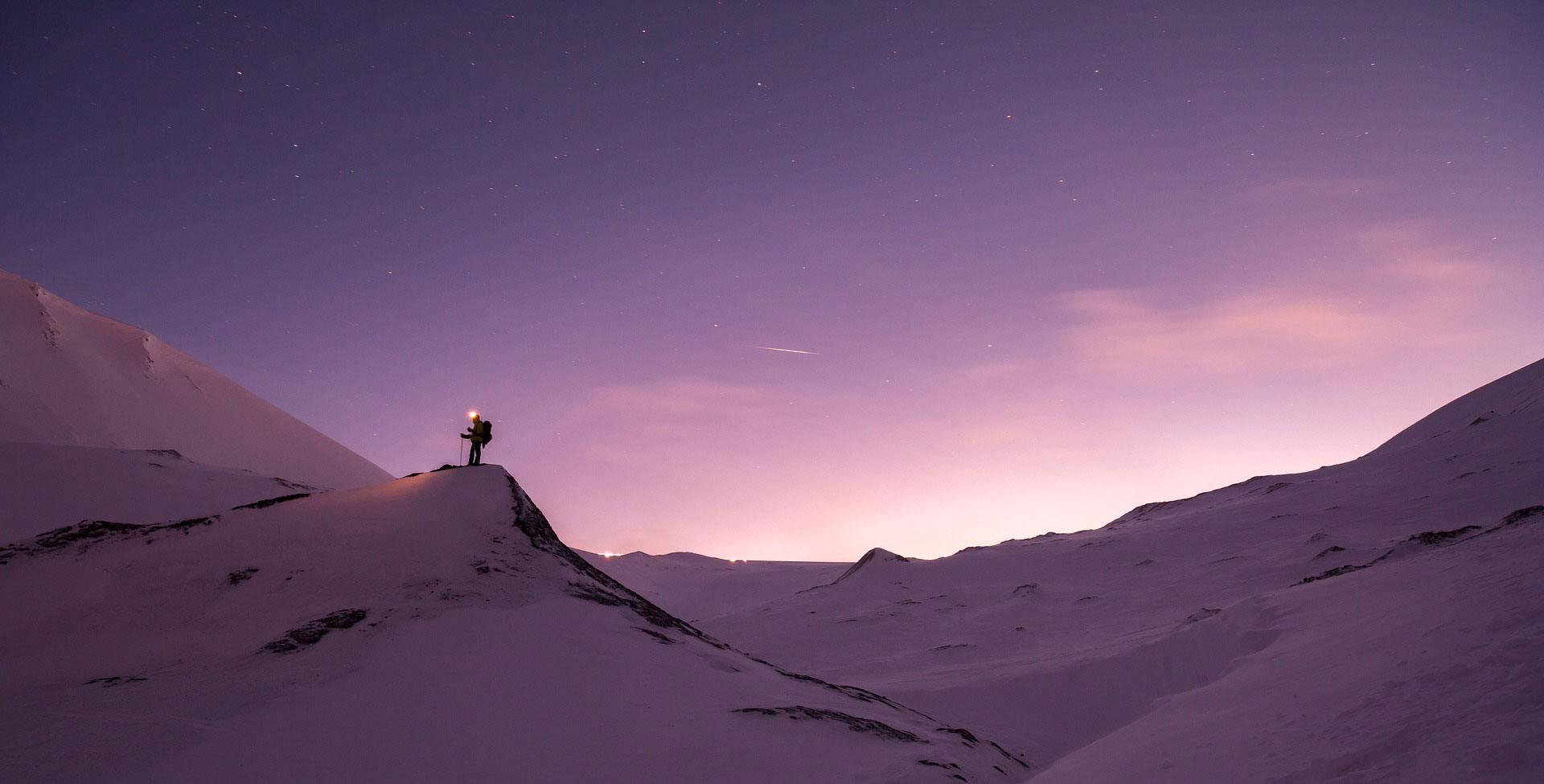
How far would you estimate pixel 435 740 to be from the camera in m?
6.55

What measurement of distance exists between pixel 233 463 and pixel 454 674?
40712 mm

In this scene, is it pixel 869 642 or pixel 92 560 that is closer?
pixel 92 560

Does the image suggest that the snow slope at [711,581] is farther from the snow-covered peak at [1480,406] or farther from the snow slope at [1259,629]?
the snow-covered peak at [1480,406]

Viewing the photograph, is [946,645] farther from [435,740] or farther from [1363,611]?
→ [435,740]

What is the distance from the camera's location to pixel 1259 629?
1241cm

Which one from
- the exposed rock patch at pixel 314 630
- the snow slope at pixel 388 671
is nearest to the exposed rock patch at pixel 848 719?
the snow slope at pixel 388 671

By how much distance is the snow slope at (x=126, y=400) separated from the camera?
32.6 meters

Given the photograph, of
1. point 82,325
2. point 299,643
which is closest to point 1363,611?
point 299,643

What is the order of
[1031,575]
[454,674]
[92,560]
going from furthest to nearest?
[1031,575] → [92,560] → [454,674]

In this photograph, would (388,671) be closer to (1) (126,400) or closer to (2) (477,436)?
(2) (477,436)

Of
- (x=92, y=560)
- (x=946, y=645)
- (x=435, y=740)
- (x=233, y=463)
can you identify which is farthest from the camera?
(x=233, y=463)

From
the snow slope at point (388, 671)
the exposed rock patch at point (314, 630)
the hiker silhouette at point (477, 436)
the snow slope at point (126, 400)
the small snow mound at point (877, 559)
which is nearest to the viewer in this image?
the snow slope at point (388, 671)

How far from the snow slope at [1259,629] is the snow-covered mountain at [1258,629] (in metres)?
0.04

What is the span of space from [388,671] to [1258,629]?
13.8 metres
